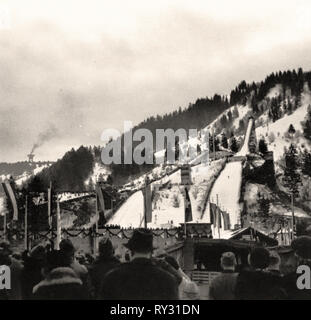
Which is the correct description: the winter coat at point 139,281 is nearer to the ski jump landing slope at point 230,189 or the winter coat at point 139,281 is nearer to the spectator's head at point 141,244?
the spectator's head at point 141,244

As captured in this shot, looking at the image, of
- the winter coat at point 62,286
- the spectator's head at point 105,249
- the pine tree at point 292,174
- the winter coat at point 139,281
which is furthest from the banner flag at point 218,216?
the winter coat at point 62,286

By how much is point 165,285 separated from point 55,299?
67.7 inches

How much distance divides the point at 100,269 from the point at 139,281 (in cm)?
108

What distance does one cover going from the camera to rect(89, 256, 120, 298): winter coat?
29.3 ft

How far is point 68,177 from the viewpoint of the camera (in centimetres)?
4669

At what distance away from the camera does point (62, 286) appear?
8.07 meters

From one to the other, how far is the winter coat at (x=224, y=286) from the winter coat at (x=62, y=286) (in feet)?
6.54

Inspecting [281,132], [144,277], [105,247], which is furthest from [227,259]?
[281,132]

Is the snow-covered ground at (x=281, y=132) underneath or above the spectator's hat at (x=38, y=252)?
above

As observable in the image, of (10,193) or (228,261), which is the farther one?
(10,193)

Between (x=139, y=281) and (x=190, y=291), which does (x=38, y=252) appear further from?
(x=190, y=291)

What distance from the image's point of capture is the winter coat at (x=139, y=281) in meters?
7.92
